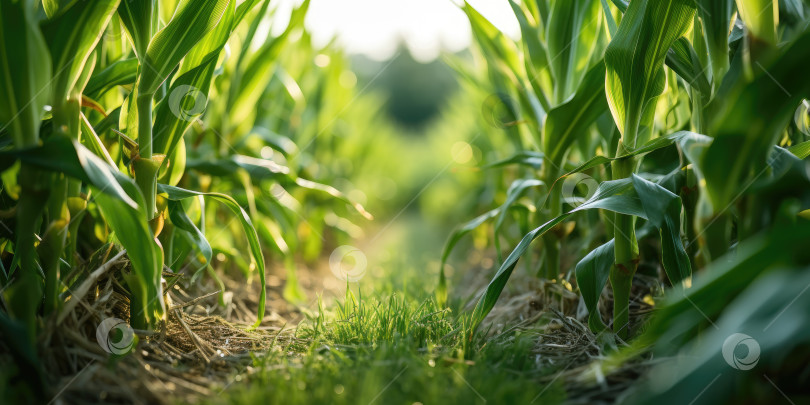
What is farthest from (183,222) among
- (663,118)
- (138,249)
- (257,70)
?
(663,118)

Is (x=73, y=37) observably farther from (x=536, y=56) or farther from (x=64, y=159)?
(x=536, y=56)

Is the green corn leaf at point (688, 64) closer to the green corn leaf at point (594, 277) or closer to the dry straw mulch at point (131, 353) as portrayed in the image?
the green corn leaf at point (594, 277)

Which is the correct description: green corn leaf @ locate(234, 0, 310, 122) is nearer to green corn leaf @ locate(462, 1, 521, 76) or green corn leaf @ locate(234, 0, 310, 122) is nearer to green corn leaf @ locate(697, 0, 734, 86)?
green corn leaf @ locate(462, 1, 521, 76)

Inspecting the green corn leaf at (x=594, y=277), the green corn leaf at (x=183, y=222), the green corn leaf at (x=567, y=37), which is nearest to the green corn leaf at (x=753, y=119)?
the green corn leaf at (x=594, y=277)

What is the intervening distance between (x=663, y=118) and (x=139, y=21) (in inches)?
44.1

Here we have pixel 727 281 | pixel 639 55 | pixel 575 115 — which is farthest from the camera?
pixel 575 115

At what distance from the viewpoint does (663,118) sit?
1.15 metres

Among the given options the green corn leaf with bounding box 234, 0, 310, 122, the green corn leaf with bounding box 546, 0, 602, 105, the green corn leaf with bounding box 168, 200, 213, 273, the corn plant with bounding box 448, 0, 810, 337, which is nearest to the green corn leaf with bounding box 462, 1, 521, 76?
the corn plant with bounding box 448, 0, 810, 337

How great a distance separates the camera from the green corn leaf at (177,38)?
760 millimetres

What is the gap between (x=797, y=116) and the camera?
891 millimetres

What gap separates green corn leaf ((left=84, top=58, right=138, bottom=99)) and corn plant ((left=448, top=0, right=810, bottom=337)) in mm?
748

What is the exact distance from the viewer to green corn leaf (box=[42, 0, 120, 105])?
0.65m

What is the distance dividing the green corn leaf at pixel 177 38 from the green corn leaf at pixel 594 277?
749mm

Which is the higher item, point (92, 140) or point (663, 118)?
point (92, 140)
